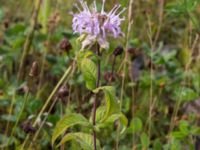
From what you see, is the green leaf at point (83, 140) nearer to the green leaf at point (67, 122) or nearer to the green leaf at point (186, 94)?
the green leaf at point (67, 122)

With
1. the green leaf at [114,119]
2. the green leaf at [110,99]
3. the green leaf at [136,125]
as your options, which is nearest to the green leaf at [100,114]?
the green leaf at [114,119]

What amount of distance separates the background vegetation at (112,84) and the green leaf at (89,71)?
0.19 meters

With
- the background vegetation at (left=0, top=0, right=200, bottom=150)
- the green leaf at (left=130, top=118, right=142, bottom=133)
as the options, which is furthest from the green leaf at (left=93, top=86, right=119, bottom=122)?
the green leaf at (left=130, top=118, right=142, bottom=133)

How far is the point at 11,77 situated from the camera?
7.27ft

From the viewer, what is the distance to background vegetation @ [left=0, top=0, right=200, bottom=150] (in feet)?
5.23

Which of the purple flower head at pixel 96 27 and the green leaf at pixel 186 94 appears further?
the green leaf at pixel 186 94

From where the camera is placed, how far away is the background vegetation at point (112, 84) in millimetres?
1594

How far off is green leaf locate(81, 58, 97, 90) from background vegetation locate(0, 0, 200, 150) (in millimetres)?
191

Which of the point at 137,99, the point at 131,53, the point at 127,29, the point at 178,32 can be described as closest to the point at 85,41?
the point at 127,29

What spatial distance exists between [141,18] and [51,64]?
2.63 ft

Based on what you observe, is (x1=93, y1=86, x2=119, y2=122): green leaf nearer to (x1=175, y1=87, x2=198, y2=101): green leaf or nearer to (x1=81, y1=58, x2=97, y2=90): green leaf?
(x1=81, y1=58, x2=97, y2=90): green leaf

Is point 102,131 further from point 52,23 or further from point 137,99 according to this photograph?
point 52,23

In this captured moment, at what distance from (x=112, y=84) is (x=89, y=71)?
71 centimetres

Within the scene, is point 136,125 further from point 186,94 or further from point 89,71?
point 89,71
